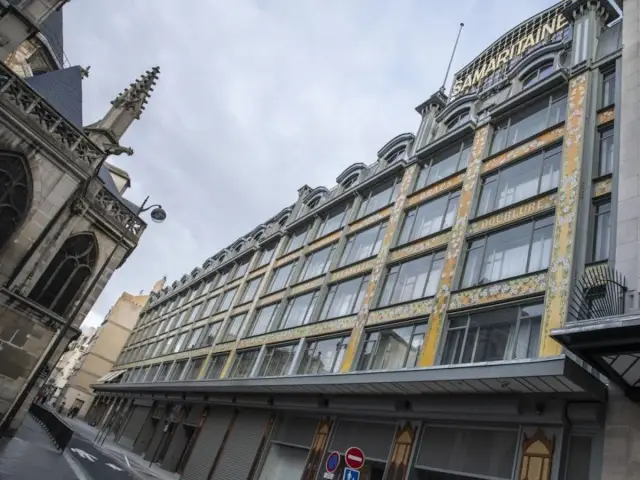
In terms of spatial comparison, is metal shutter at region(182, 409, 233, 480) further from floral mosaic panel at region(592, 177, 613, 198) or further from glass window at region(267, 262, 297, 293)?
floral mosaic panel at region(592, 177, 613, 198)

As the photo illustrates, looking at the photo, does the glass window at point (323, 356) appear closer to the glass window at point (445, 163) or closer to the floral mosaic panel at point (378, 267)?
the floral mosaic panel at point (378, 267)

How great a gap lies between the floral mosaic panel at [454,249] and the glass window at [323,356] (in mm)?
5178

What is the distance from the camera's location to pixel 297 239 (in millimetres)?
32281

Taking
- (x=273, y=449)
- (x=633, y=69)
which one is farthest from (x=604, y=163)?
(x=273, y=449)

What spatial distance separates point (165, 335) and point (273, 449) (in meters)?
31.4

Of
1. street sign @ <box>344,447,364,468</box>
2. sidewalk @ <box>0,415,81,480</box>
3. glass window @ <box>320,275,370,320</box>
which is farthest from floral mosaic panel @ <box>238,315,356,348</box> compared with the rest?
sidewalk @ <box>0,415,81,480</box>

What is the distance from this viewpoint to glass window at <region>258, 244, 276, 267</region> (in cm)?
3508

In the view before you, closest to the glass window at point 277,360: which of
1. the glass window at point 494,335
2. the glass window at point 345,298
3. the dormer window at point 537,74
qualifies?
the glass window at point 345,298

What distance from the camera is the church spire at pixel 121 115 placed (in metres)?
17.7

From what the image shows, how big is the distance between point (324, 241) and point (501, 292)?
14.9m

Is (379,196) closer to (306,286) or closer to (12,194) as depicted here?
(306,286)

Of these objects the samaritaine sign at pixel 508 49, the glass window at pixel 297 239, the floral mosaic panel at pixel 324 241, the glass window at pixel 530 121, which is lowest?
the floral mosaic panel at pixel 324 241

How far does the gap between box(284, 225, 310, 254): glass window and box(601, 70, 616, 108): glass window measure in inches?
750

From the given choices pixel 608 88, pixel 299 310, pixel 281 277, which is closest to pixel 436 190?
pixel 608 88
